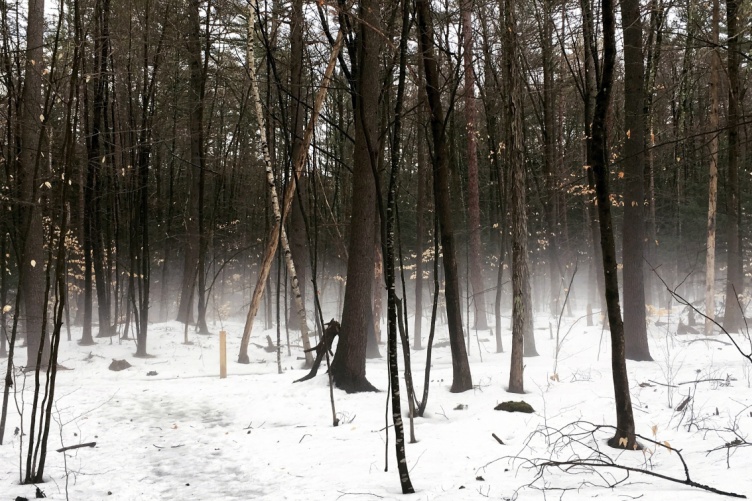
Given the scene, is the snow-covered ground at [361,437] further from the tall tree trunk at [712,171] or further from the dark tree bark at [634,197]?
the tall tree trunk at [712,171]

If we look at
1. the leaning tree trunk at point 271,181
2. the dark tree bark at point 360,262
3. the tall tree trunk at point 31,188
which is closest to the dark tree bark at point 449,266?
the dark tree bark at point 360,262

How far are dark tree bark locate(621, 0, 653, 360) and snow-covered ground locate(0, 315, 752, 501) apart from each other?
0.92 meters

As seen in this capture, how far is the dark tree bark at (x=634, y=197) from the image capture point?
34.8 ft

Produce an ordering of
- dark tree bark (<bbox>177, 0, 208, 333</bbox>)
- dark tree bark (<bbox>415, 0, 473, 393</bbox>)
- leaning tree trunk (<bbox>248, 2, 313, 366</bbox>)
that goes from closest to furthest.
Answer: dark tree bark (<bbox>415, 0, 473, 393</bbox>)
leaning tree trunk (<bbox>248, 2, 313, 366</bbox>)
dark tree bark (<bbox>177, 0, 208, 333</bbox>)

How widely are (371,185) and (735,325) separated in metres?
12.3

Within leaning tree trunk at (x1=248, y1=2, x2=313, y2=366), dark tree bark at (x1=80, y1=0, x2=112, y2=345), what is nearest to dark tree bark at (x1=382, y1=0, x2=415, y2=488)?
leaning tree trunk at (x1=248, y1=2, x2=313, y2=366)

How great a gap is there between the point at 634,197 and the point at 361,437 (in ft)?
24.9

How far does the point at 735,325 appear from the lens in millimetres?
15133

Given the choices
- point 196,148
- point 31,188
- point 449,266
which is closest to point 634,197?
point 449,266

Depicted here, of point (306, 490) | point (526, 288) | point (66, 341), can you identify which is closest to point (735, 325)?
point (526, 288)

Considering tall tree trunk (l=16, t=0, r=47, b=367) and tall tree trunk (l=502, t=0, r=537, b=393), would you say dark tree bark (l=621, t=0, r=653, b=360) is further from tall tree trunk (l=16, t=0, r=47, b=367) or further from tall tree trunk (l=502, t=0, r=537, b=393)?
tall tree trunk (l=16, t=0, r=47, b=367)

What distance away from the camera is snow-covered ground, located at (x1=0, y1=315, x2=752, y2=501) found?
4859 mm

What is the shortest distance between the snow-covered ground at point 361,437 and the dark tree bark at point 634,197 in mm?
917

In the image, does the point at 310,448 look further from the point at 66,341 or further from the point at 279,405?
the point at 66,341
